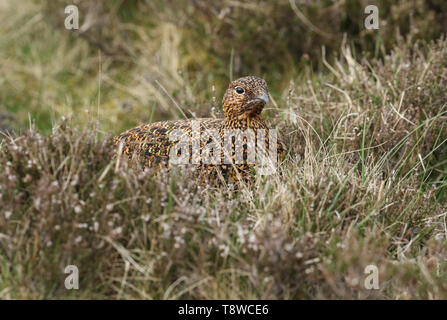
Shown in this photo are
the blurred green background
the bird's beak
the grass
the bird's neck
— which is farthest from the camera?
the blurred green background

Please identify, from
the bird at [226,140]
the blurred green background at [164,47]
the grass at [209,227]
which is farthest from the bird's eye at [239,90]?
the blurred green background at [164,47]

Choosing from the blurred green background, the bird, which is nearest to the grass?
the bird

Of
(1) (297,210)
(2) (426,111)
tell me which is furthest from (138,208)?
(2) (426,111)

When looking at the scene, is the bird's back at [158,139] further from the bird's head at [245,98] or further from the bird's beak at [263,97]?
the bird's beak at [263,97]

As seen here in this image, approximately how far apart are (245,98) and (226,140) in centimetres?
26

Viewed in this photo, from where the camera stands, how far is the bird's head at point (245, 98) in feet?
10.4

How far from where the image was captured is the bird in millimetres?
3180

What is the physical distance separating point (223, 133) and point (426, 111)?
1657 mm

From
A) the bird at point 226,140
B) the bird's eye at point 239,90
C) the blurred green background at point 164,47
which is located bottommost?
the bird at point 226,140

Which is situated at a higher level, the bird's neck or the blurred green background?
the blurred green background

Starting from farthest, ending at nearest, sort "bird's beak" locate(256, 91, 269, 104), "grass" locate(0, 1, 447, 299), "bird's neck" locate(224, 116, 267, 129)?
"bird's neck" locate(224, 116, 267, 129) < "bird's beak" locate(256, 91, 269, 104) < "grass" locate(0, 1, 447, 299)

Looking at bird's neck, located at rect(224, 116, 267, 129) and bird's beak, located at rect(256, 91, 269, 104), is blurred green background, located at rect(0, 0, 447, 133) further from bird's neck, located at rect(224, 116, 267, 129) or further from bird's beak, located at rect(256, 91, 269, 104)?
bird's beak, located at rect(256, 91, 269, 104)

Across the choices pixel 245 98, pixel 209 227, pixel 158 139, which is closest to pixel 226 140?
pixel 245 98
